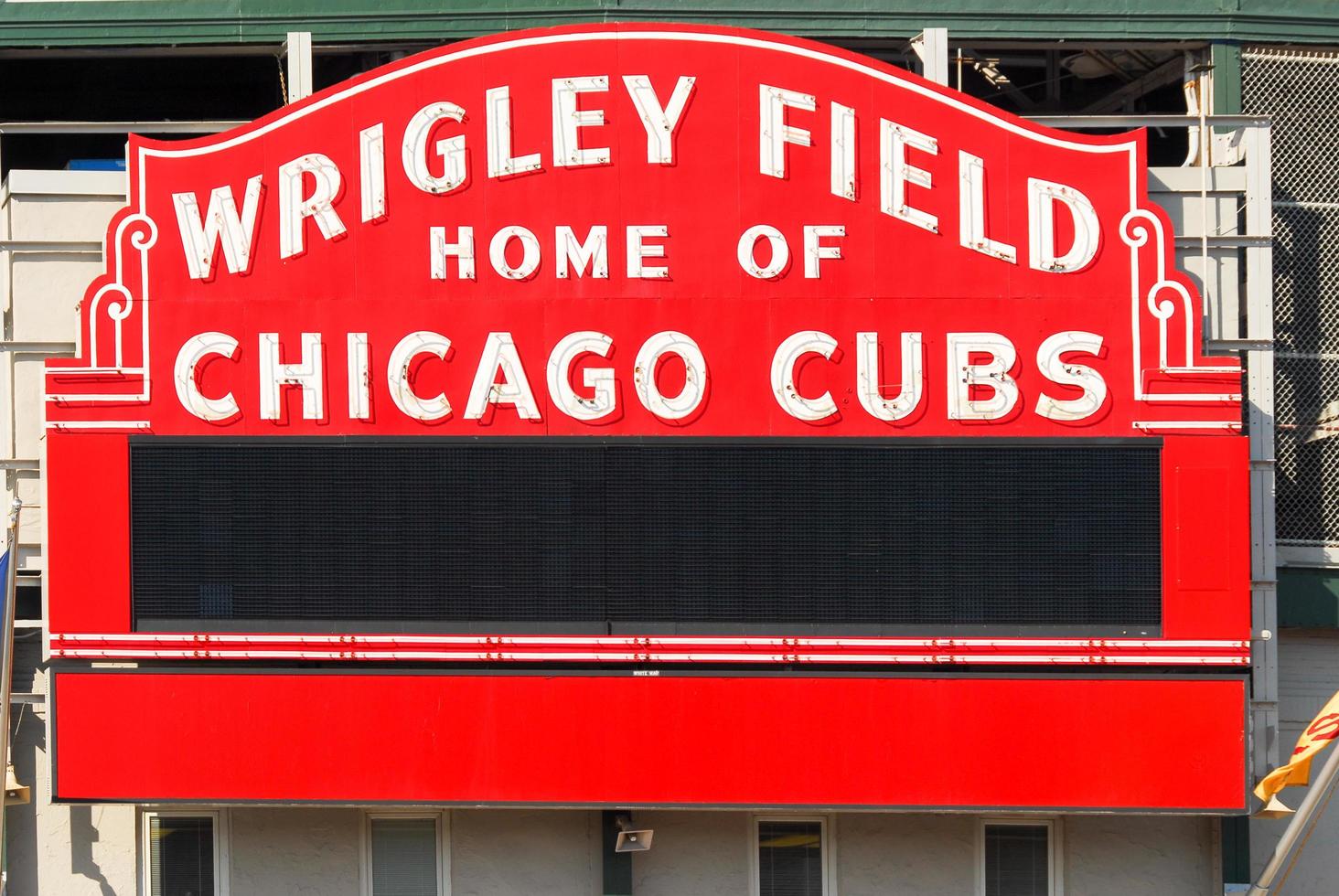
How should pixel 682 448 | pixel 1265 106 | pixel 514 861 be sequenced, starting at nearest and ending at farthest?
pixel 682 448, pixel 514 861, pixel 1265 106

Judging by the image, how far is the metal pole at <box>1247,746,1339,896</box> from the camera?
1571cm

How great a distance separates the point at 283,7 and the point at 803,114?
697cm

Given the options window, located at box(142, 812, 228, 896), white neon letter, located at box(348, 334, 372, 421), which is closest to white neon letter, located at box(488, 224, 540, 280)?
white neon letter, located at box(348, 334, 372, 421)

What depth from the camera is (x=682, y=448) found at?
54.8 feet

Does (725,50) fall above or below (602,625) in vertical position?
above

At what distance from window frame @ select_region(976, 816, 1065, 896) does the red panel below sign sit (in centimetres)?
143

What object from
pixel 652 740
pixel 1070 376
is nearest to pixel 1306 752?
pixel 1070 376

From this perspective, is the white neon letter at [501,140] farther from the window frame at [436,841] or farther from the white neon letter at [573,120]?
the window frame at [436,841]

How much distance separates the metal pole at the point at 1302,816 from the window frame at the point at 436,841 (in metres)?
8.53

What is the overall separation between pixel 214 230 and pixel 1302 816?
41.1 ft

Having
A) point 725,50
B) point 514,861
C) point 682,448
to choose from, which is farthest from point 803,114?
point 514,861

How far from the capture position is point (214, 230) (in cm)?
1747

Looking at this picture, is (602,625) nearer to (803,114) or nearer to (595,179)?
(595,179)

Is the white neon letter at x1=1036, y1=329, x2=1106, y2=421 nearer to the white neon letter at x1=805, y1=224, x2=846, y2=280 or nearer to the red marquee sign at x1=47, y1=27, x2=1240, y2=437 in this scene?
the red marquee sign at x1=47, y1=27, x2=1240, y2=437
